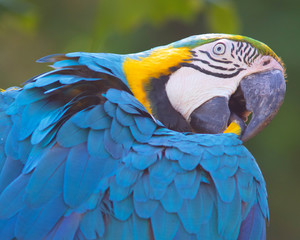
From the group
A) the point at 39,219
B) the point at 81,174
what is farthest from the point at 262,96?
the point at 39,219

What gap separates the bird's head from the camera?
66.0 inches

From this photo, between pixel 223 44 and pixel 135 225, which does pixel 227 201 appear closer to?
pixel 135 225

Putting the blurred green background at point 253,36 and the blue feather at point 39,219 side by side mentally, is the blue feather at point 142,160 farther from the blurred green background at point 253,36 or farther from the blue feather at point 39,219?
the blurred green background at point 253,36

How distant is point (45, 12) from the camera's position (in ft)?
12.2

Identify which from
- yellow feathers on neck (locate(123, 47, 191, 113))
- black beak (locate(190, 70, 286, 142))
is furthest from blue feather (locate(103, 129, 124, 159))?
black beak (locate(190, 70, 286, 142))

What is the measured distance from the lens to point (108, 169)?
127cm

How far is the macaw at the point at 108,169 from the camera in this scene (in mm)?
1219

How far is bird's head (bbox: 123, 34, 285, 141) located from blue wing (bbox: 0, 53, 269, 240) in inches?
10.2

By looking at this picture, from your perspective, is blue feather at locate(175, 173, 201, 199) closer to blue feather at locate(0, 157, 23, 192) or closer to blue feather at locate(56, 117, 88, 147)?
blue feather at locate(56, 117, 88, 147)

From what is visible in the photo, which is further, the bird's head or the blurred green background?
the blurred green background

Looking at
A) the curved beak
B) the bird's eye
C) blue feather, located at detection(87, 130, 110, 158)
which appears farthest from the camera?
the bird's eye

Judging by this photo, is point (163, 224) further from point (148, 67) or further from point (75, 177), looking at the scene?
point (148, 67)

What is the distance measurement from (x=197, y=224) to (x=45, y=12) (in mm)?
2913

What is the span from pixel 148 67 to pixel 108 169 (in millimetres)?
549
